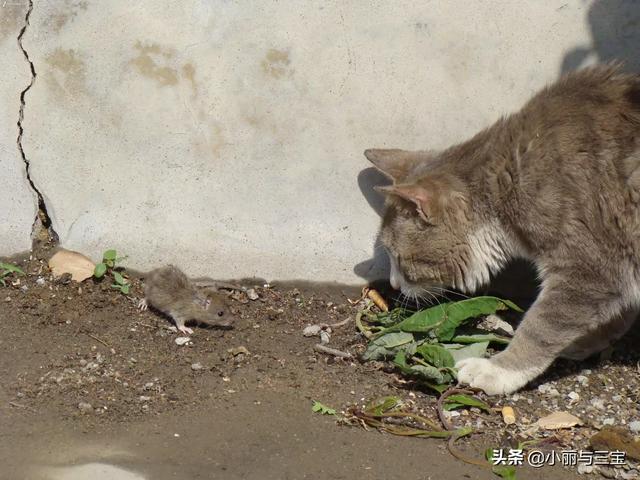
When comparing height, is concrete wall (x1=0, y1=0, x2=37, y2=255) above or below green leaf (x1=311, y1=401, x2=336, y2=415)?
above

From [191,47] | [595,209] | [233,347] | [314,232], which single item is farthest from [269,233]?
[595,209]

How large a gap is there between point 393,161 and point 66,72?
7.03ft

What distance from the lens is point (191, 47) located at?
5836mm

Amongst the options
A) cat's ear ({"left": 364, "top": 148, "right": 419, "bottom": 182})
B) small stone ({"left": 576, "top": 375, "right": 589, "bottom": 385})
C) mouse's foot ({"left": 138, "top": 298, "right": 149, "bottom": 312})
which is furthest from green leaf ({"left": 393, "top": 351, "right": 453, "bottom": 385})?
mouse's foot ({"left": 138, "top": 298, "right": 149, "bottom": 312})

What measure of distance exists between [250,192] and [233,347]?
1052 millimetres

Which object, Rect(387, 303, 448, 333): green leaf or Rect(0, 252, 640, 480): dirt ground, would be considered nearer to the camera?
Rect(0, 252, 640, 480): dirt ground

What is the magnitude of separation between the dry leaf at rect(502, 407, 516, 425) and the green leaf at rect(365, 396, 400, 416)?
0.57 meters

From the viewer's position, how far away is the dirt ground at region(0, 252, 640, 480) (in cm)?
438

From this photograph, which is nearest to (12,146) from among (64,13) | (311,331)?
(64,13)

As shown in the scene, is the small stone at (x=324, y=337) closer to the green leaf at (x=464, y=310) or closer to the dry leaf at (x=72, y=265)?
the green leaf at (x=464, y=310)

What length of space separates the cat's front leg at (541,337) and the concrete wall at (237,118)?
118cm

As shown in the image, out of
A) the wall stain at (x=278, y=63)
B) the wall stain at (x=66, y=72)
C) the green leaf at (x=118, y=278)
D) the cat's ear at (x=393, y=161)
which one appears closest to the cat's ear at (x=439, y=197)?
the cat's ear at (x=393, y=161)

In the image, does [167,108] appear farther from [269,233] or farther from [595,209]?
[595,209]

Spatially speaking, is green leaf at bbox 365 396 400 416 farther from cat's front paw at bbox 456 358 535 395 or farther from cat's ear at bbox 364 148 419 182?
cat's ear at bbox 364 148 419 182
